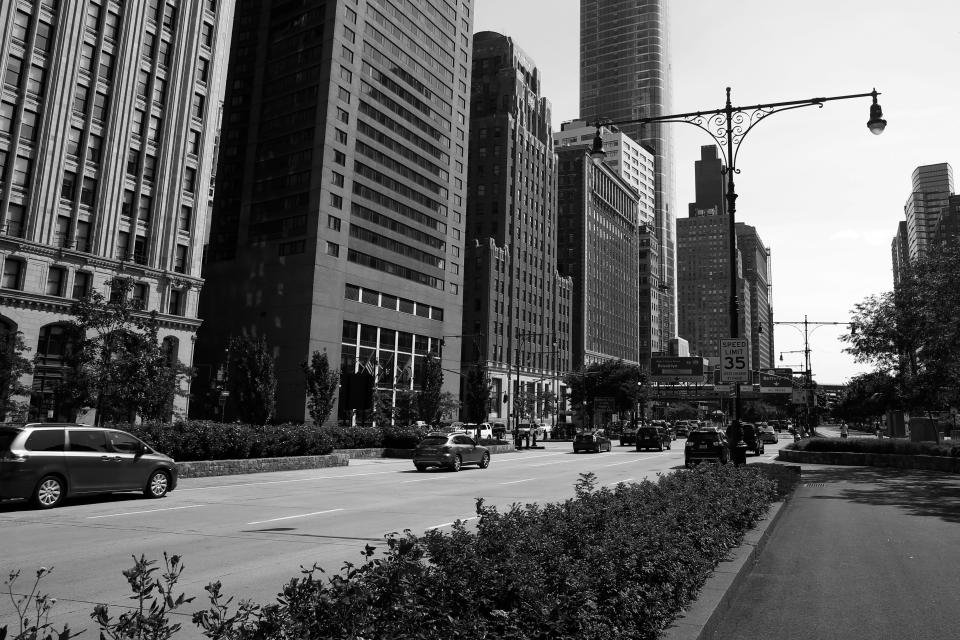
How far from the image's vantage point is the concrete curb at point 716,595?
203 inches

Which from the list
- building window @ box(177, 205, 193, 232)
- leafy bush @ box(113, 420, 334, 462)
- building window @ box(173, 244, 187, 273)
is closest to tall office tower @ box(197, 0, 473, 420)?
building window @ box(177, 205, 193, 232)

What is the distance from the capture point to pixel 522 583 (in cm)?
440

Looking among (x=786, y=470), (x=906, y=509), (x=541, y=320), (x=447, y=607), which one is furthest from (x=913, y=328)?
(x=541, y=320)

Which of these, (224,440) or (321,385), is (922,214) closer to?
(321,385)

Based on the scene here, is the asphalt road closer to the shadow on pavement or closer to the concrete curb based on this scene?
the concrete curb

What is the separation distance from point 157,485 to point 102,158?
46.2 m

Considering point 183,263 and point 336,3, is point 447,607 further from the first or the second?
point 336,3

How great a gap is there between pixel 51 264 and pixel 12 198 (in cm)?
522

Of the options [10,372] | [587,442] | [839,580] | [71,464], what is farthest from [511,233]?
[839,580]

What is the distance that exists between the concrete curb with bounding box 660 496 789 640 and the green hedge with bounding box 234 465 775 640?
0.10 meters

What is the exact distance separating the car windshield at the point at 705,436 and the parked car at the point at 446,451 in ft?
30.8

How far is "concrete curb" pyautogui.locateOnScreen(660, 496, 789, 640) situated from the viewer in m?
5.16

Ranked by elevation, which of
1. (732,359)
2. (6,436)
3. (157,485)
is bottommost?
(157,485)

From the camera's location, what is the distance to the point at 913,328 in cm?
3175
